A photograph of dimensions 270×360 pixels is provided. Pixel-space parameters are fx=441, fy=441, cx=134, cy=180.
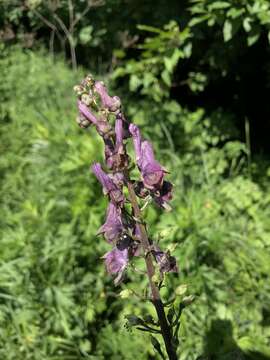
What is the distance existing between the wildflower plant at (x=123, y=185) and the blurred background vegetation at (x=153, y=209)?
14cm

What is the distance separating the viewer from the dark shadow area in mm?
2373

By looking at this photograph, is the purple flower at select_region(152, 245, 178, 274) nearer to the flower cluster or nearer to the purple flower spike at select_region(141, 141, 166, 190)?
the flower cluster

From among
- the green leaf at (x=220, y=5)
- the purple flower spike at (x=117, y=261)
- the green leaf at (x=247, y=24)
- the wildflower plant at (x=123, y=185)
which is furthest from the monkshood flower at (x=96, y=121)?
the green leaf at (x=247, y=24)

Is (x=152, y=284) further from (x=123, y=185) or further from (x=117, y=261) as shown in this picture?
(x=123, y=185)

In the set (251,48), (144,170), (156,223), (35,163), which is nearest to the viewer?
(144,170)

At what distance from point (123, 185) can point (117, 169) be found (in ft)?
0.20

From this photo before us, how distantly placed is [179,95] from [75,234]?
284cm

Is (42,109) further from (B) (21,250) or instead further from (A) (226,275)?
(A) (226,275)

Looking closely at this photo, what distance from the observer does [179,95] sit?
17.9ft

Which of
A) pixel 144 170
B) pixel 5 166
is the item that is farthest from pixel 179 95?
pixel 144 170

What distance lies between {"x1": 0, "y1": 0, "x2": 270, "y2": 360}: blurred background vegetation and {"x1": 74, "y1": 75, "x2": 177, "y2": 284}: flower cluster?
179mm

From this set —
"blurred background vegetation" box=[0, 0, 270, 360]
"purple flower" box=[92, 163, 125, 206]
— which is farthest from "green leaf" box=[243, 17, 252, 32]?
"purple flower" box=[92, 163, 125, 206]

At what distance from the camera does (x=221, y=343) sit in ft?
8.06

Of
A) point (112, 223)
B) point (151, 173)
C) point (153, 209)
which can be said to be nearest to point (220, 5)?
point (153, 209)
